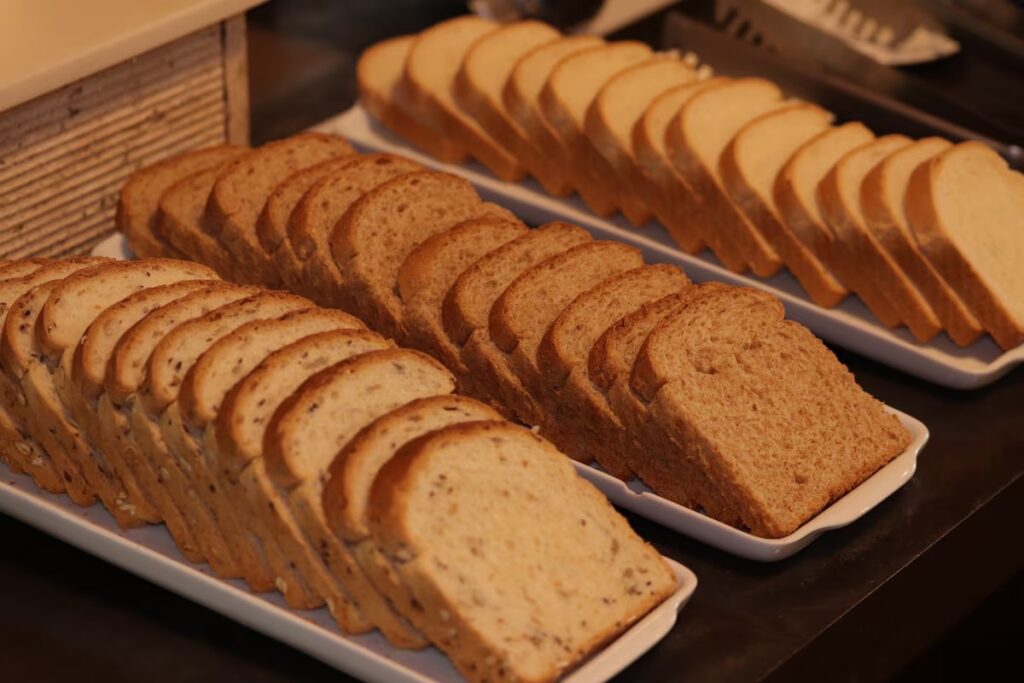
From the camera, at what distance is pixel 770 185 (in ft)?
13.1

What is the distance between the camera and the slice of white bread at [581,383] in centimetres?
318

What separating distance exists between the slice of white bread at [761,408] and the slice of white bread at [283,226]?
87 cm

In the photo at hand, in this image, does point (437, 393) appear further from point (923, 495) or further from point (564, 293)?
point (923, 495)

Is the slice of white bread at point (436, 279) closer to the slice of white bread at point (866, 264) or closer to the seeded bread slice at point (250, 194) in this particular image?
the seeded bread slice at point (250, 194)

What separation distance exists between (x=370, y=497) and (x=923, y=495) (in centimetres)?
131

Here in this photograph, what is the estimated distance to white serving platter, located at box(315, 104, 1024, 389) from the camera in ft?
12.0

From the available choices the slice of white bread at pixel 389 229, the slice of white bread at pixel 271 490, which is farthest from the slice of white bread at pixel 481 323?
the slice of white bread at pixel 271 490

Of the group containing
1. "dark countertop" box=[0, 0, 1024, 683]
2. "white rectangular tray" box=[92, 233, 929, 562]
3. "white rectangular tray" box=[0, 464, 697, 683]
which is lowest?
"dark countertop" box=[0, 0, 1024, 683]

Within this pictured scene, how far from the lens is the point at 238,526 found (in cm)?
279

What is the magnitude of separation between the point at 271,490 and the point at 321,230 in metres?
0.98

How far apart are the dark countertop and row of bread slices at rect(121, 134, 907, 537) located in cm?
13

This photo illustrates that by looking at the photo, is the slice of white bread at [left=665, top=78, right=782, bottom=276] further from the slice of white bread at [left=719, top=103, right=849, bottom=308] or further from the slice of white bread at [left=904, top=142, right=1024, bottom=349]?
the slice of white bread at [left=904, top=142, right=1024, bottom=349]

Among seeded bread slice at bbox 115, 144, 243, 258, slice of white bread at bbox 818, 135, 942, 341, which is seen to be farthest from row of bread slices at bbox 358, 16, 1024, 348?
seeded bread slice at bbox 115, 144, 243, 258

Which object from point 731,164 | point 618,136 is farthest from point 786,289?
point 618,136
